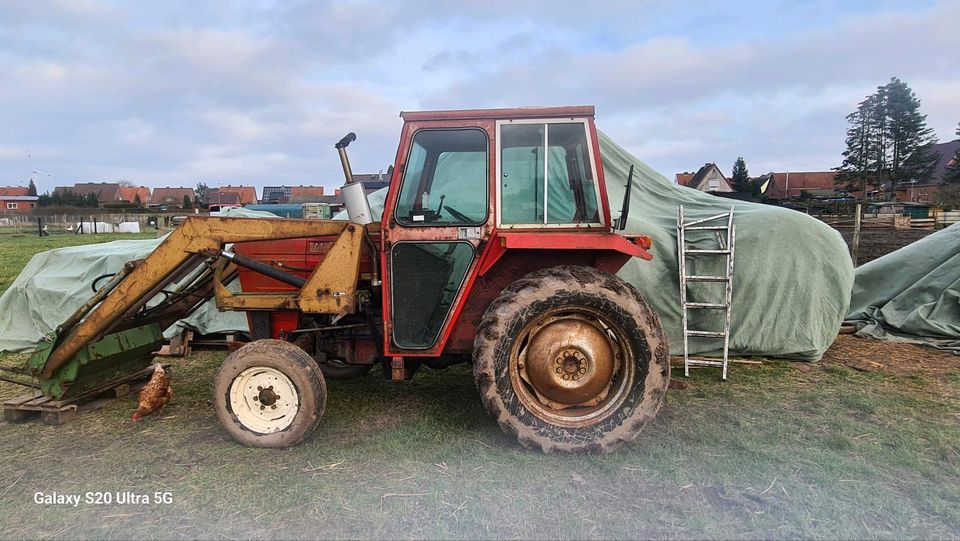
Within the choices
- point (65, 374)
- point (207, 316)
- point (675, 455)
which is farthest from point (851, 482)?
point (207, 316)

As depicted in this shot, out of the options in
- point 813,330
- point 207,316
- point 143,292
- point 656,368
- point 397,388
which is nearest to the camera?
point 656,368

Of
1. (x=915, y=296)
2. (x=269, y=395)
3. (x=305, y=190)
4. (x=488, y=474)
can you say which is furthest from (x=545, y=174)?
(x=305, y=190)

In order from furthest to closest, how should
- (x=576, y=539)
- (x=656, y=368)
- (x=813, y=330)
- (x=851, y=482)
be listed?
(x=813, y=330)
(x=656, y=368)
(x=851, y=482)
(x=576, y=539)

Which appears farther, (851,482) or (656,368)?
(656,368)

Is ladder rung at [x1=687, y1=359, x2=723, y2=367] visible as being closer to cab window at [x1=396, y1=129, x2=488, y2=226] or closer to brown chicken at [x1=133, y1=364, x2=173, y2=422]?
cab window at [x1=396, y1=129, x2=488, y2=226]

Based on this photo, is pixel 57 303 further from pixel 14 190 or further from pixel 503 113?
pixel 14 190

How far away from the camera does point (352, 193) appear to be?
4.20m

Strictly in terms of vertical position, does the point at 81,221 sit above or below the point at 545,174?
above

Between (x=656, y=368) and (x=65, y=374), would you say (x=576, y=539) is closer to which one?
(x=656, y=368)

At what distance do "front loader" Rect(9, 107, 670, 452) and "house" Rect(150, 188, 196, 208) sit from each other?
7643 cm

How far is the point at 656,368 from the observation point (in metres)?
3.73

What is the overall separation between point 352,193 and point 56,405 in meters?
2.83

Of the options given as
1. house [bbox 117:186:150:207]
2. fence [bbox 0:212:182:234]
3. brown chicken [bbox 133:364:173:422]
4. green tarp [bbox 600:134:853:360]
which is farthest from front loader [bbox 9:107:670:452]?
house [bbox 117:186:150:207]

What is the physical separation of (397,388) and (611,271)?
2.27m
